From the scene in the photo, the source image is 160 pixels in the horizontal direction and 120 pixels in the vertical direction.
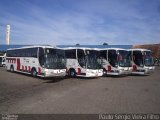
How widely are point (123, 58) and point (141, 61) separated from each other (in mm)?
2789

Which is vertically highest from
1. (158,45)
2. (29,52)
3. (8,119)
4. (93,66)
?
(158,45)

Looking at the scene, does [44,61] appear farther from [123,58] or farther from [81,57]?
[123,58]

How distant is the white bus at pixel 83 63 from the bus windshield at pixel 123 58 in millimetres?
2754

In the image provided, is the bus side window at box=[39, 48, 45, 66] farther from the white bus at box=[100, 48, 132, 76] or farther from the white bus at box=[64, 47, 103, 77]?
the white bus at box=[100, 48, 132, 76]

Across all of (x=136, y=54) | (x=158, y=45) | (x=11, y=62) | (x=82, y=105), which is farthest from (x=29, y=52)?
(x=158, y=45)

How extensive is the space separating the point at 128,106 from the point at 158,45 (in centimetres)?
6987

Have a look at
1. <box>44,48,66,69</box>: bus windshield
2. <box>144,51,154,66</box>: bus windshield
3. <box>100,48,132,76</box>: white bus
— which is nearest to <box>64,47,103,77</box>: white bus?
<box>44,48,66,69</box>: bus windshield

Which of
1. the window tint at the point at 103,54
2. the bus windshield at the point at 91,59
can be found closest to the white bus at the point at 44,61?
the bus windshield at the point at 91,59

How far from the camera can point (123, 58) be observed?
22922 mm

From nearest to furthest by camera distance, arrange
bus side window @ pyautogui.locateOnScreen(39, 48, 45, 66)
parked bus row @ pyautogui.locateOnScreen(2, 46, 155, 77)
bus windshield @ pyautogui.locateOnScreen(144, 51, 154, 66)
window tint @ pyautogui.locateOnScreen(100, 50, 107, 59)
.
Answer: bus side window @ pyautogui.locateOnScreen(39, 48, 45, 66)
parked bus row @ pyautogui.locateOnScreen(2, 46, 155, 77)
window tint @ pyautogui.locateOnScreen(100, 50, 107, 59)
bus windshield @ pyautogui.locateOnScreen(144, 51, 154, 66)

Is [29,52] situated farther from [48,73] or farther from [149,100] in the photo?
[149,100]

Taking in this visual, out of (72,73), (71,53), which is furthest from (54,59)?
(72,73)

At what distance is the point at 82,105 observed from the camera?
9211 mm

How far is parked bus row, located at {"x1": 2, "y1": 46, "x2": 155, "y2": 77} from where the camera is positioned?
1905 cm
